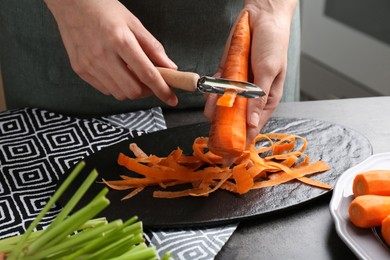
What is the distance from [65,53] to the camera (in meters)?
1.58

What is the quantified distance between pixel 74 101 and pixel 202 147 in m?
0.38

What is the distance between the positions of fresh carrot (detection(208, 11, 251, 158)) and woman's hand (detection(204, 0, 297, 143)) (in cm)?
2

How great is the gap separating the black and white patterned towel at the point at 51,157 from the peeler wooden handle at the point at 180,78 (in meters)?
0.23

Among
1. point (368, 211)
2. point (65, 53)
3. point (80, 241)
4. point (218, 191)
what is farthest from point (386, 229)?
point (65, 53)

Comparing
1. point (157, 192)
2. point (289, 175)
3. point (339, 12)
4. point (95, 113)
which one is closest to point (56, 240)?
point (157, 192)

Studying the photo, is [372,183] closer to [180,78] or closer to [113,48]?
[180,78]

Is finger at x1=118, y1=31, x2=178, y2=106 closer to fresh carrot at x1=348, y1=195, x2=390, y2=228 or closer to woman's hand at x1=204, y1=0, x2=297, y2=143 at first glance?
woman's hand at x1=204, y1=0, x2=297, y2=143

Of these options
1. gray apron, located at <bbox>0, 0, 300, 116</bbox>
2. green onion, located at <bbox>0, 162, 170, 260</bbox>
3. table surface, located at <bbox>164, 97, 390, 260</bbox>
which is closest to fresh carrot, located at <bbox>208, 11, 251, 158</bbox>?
table surface, located at <bbox>164, 97, 390, 260</bbox>

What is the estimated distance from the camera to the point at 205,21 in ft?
5.19

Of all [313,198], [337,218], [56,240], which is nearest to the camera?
[56,240]

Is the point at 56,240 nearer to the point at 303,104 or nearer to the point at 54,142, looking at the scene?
the point at 54,142

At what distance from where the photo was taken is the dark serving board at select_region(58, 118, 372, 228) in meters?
1.18

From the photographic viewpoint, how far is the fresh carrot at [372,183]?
1120mm

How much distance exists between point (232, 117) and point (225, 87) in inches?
2.4
